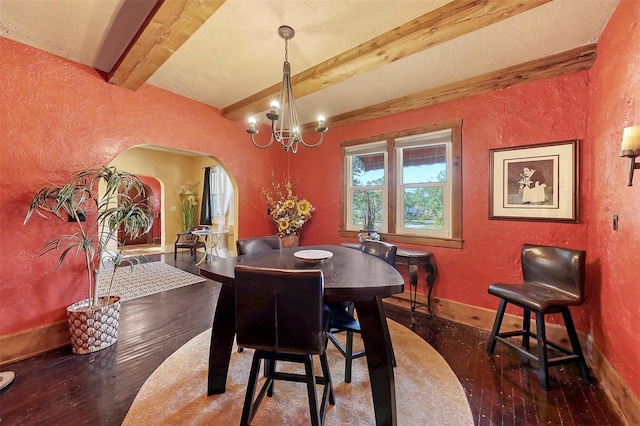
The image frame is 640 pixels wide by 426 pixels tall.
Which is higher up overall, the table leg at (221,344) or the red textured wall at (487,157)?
the red textured wall at (487,157)

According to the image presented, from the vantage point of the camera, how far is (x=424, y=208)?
315cm

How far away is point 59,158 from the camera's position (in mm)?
2248

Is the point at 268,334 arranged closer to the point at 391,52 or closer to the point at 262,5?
the point at 262,5

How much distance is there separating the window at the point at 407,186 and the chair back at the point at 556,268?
648mm

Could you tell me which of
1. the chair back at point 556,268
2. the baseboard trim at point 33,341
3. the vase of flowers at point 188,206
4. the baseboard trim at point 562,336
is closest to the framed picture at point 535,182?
the chair back at point 556,268

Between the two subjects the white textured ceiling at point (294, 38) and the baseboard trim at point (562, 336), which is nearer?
the baseboard trim at point (562, 336)

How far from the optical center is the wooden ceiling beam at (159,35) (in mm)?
1538

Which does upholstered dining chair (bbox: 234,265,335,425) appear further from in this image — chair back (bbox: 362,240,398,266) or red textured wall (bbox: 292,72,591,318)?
red textured wall (bbox: 292,72,591,318)

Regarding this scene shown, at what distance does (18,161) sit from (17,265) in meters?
0.84

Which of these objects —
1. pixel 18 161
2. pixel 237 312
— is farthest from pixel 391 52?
pixel 18 161

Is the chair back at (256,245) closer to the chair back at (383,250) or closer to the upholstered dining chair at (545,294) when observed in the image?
the chair back at (383,250)

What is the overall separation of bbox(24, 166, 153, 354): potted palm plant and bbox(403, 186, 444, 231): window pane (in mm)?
2838

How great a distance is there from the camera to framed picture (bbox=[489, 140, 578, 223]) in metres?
2.25

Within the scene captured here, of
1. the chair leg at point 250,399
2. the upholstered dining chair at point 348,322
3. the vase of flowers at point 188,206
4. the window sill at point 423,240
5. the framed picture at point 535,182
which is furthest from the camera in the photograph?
the vase of flowers at point 188,206
